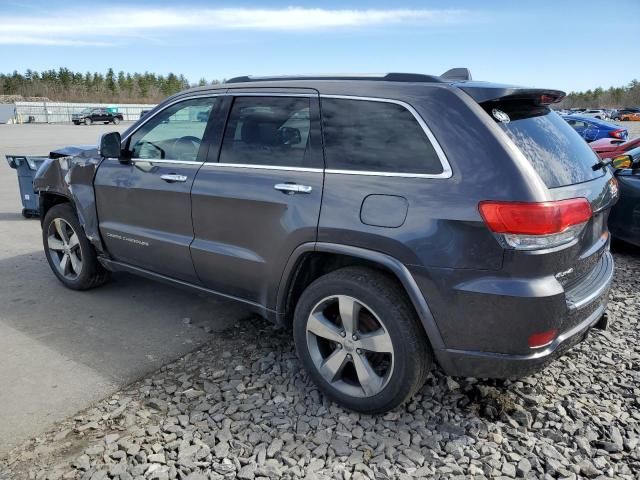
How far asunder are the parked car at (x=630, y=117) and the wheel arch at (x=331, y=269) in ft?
211

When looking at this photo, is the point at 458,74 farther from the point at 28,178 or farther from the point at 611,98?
the point at 611,98

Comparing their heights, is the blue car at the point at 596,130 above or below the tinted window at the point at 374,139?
below

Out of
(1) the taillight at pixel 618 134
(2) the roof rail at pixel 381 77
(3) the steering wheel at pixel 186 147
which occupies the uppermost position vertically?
(2) the roof rail at pixel 381 77

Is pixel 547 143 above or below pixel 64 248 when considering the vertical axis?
above

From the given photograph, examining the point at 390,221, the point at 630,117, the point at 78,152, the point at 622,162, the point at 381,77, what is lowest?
the point at 630,117

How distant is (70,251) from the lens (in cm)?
470

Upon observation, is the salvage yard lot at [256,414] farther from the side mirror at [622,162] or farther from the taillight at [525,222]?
the side mirror at [622,162]

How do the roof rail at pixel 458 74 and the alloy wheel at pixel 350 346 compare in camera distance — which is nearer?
the alloy wheel at pixel 350 346

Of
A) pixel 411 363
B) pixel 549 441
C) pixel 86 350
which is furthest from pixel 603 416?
pixel 86 350

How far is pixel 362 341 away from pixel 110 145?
2.51 meters

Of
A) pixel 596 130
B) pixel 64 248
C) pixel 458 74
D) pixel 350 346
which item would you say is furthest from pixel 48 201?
pixel 596 130

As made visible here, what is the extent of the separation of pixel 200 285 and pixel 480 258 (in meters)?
2.05

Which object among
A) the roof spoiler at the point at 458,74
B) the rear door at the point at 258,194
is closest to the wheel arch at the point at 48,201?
the rear door at the point at 258,194

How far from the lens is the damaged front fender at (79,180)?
4266 millimetres
